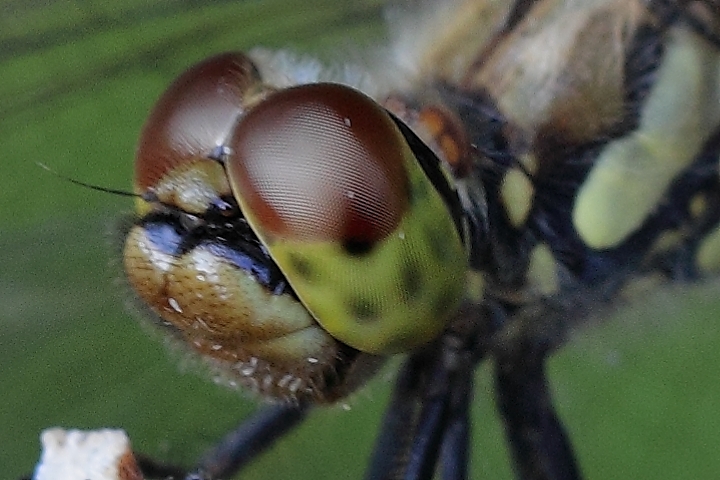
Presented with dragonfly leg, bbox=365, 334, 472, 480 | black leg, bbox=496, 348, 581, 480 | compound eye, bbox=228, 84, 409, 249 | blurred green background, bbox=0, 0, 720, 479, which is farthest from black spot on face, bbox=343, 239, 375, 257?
blurred green background, bbox=0, 0, 720, 479

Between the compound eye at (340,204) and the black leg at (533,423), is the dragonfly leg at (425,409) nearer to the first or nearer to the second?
the black leg at (533,423)

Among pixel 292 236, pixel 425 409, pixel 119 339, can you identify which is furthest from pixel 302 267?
pixel 119 339

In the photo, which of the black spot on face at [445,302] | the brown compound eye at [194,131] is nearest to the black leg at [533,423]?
the black spot on face at [445,302]

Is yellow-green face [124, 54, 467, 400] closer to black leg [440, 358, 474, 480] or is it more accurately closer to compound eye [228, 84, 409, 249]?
compound eye [228, 84, 409, 249]

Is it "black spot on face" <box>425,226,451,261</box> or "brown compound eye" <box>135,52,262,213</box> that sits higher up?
"brown compound eye" <box>135,52,262,213</box>

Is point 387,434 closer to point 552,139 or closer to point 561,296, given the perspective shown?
point 561,296

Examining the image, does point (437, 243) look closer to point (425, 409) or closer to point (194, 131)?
point (194, 131)
